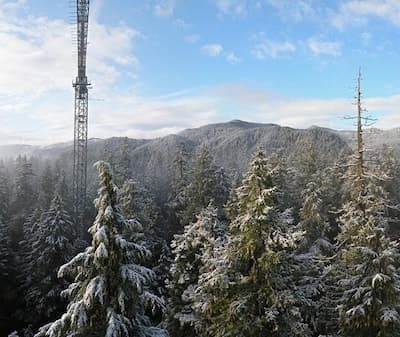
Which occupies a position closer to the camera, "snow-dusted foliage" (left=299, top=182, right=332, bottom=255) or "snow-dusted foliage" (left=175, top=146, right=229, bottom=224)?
"snow-dusted foliage" (left=299, top=182, right=332, bottom=255)

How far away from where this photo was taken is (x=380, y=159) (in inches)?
1998

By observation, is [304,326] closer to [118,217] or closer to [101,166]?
[118,217]

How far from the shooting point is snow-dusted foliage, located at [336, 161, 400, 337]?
16.5 meters

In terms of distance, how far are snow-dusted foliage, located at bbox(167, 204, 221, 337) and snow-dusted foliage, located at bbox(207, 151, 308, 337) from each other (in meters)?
4.27

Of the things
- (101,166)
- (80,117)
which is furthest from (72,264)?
(80,117)

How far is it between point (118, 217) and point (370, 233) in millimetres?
9903

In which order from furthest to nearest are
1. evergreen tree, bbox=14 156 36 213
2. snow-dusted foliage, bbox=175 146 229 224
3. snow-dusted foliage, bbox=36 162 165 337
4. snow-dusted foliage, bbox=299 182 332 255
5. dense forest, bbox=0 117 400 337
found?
evergreen tree, bbox=14 156 36 213 → snow-dusted foliage, bbox=175 146 229 224 → snow-dusted foliage, bbox=299 182 332 255 → dense forest, bbox=0 117 400 337 → snow-dusted foliage, bbox=36 162 165 337

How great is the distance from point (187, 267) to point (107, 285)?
9933 mm

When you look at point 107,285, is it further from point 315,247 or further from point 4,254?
point 4,254

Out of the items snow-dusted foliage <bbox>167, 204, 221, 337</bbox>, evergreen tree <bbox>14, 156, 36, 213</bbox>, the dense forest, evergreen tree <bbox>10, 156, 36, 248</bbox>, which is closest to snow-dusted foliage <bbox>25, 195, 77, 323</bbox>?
the dense forest

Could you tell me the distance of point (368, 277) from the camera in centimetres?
1708

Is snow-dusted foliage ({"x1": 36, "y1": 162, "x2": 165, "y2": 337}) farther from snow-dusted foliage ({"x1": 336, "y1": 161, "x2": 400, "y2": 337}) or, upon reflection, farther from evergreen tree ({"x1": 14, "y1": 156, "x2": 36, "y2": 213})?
evergreen tree ({"x1": 14, "y1": 156, "x2": 36, "y2": 213})

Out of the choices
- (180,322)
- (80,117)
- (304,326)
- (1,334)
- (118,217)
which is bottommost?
(1,334)

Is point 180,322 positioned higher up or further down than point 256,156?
further down
